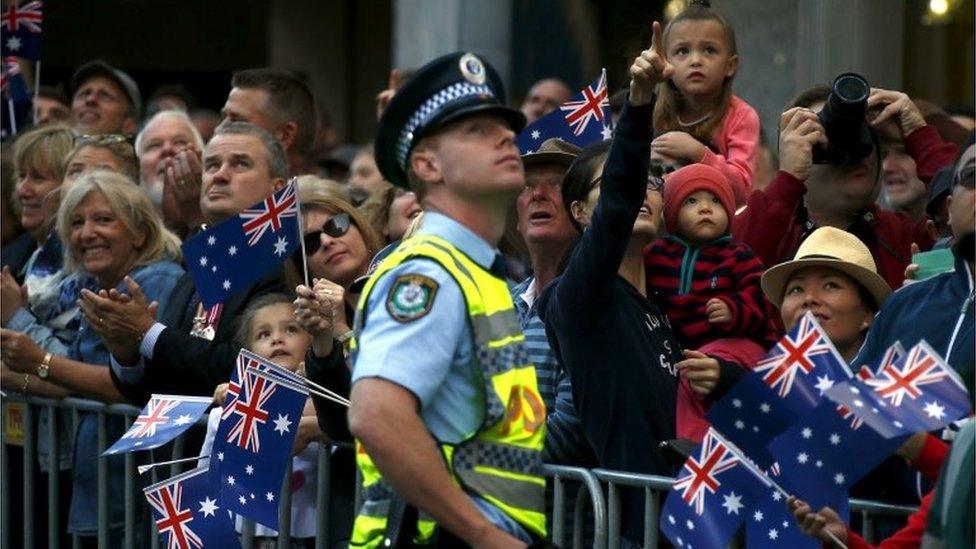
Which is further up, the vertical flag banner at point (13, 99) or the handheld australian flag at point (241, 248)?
the vertical flag banner at point (13, 99)

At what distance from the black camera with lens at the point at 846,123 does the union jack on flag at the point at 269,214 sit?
1713mm

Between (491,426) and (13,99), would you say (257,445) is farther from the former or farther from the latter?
(13,99)

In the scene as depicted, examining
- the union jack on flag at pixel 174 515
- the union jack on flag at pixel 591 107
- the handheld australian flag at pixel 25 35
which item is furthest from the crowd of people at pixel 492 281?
the handheld australian flag at pixel 25 35

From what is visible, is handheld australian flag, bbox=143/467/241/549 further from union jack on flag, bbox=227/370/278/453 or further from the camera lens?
the camera lens

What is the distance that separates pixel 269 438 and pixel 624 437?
1.16 metres

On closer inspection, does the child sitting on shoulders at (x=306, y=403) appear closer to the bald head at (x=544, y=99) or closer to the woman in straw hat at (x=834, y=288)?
A: the woman in straw hat at (x=834, y=288)

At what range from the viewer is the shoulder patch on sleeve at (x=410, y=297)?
4.78 meters

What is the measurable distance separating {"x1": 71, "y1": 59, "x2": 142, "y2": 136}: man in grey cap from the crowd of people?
1.32m

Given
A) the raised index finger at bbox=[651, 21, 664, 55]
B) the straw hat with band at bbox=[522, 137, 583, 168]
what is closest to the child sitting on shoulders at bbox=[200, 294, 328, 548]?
the straw hat with band at bbox=[522, 137, 583, 168]

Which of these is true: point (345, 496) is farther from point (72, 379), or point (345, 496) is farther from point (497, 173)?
point (497, 173)

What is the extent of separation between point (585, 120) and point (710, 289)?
4.22 feet

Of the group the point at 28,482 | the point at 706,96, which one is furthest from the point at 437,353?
the point at 28,482

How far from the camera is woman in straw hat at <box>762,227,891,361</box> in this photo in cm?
626

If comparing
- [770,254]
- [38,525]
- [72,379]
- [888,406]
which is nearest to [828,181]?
[770,254]
